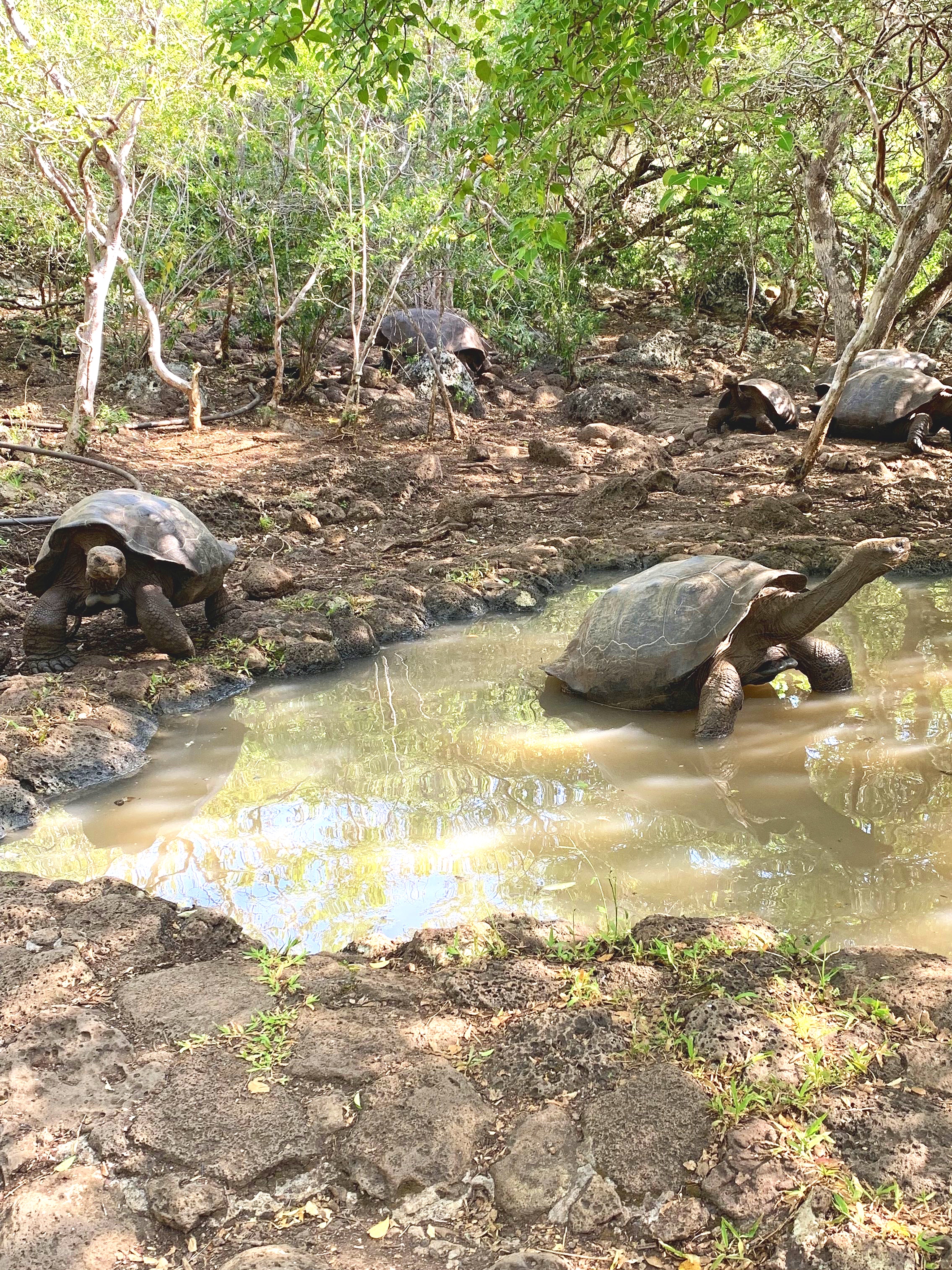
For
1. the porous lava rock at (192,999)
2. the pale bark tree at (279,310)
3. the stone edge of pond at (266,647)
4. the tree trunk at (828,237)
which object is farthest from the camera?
the pale bark tree at (279,310)

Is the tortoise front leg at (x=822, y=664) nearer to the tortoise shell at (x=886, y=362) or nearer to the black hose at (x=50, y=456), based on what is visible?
the black hose at (x=50, y=456)

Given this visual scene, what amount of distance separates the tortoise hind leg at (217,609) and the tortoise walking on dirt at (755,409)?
7576mm

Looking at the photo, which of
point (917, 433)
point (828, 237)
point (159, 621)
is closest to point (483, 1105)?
point (159, 621)

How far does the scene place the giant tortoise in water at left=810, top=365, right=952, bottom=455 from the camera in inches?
417

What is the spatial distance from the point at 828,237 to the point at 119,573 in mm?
9934

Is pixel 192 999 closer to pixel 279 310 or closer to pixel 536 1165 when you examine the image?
pixel 536 1165

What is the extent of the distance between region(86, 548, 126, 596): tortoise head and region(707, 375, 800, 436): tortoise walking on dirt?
8.53m

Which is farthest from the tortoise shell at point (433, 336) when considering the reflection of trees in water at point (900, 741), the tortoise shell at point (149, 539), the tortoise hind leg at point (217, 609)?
the reflection of trees in water at point (900, 741)

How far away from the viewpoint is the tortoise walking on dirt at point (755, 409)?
11492mm

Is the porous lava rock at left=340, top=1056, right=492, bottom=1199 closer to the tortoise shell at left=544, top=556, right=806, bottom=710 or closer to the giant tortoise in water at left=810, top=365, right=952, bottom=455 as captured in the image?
the tortoise shell at left=544, top=556, right=806, bottom=710

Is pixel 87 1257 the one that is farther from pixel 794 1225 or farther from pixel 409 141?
pixel 409 141

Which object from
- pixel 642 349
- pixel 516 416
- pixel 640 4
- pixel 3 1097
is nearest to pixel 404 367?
pixel 516 416

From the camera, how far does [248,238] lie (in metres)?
11.2

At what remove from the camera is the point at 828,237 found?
11445 mm
